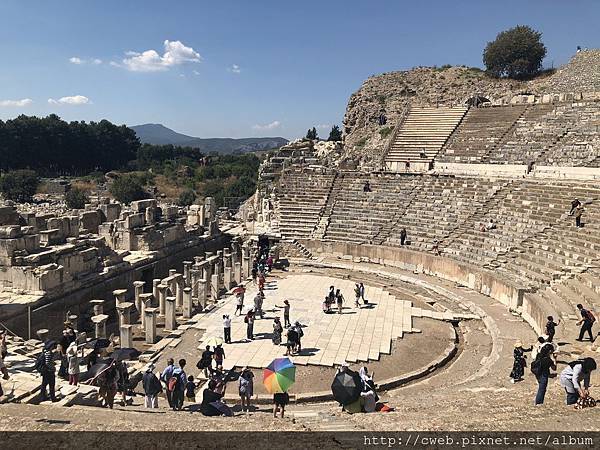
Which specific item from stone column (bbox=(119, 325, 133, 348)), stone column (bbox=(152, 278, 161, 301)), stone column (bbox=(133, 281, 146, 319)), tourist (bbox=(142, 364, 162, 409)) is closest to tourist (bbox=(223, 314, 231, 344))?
stone column (bbox=(119, 325, 133, 348))

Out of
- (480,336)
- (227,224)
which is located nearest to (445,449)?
(480,336)

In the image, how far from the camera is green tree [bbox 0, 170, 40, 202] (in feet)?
196

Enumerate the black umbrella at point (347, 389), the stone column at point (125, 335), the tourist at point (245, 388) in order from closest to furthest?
the black umbrella at point (347, 389)
the tourist at point (245, 388)
the stone column at point (125, 335)

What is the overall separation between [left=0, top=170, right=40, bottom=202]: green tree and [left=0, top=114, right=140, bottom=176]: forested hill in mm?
15892

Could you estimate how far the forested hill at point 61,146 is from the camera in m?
74.8

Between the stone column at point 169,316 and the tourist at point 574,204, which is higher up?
the tourist at point 574,204

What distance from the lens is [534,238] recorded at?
21359 mm

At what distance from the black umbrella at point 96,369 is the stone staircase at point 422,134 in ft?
90.3

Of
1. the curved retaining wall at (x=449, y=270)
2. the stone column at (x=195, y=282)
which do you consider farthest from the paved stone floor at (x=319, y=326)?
Result: the curved retaining wall at (x=449, y=270)

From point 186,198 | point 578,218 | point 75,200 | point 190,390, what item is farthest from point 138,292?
point 186,198

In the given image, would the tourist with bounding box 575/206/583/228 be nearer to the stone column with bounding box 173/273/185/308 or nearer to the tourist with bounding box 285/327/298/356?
the tourist with bounding box 285/327/298/356

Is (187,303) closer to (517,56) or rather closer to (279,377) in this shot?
(279,377)

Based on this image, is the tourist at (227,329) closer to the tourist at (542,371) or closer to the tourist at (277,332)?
the tourist at (277,332)

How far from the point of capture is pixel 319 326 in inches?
661
